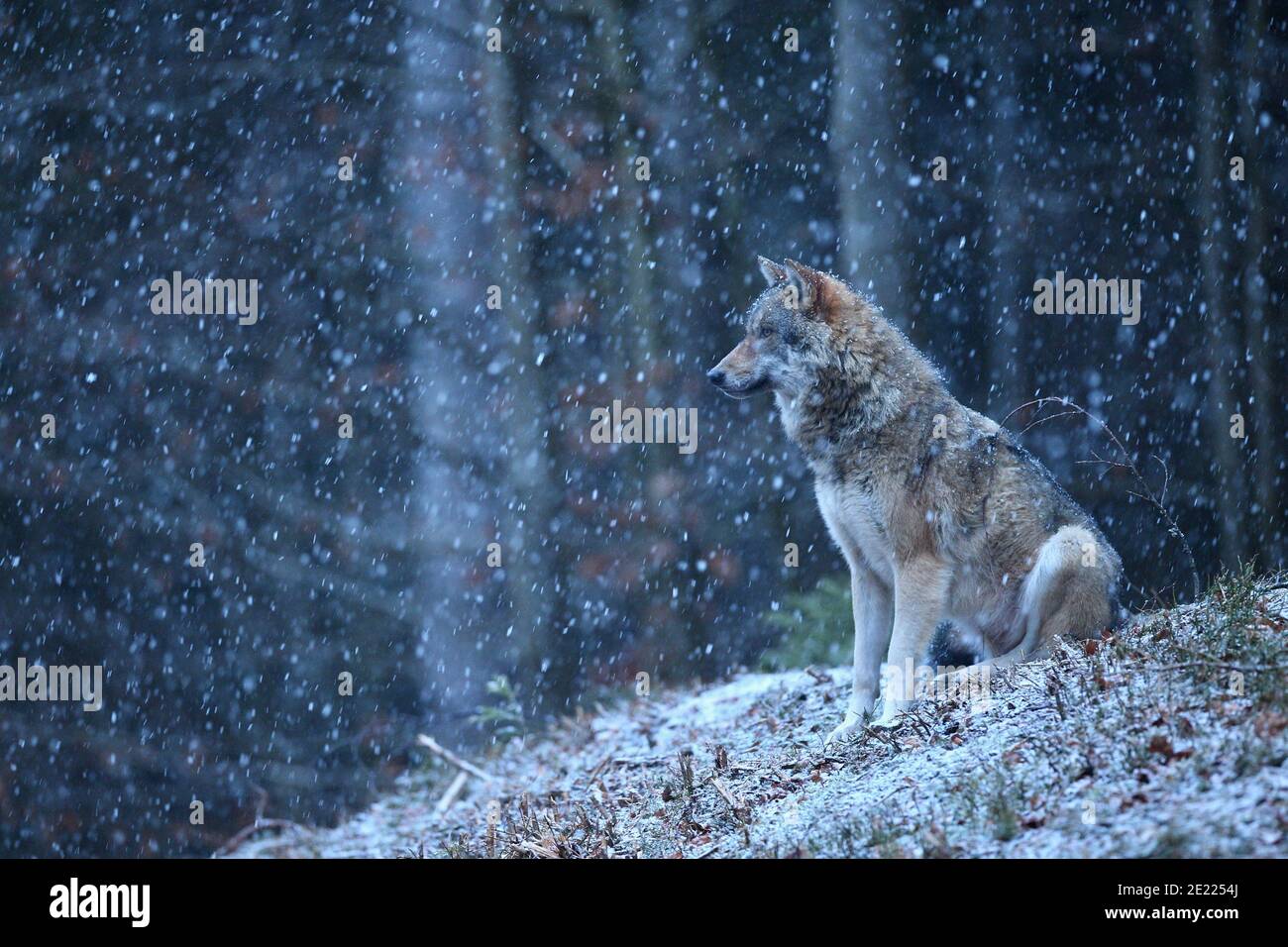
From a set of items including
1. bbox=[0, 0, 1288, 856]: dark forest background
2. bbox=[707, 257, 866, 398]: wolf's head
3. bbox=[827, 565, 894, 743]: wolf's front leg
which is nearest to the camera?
bbox=[827, 565, 894, 743]: wolf's front leg

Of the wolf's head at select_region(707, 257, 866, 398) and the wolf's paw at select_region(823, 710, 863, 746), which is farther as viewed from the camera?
the wolf's head at select_region(707, 257, 866, 398)

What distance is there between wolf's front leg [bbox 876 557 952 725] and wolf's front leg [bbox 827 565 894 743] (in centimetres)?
18

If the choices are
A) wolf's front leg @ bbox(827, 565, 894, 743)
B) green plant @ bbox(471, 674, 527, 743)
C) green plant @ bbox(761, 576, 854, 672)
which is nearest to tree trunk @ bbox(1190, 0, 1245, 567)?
green plant @ bbox(761, 576, 854, 672)

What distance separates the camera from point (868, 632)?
4832 mm

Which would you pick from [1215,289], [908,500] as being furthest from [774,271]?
[1215,289]

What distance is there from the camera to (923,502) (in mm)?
4574

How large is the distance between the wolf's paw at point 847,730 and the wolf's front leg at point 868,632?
0.17ft

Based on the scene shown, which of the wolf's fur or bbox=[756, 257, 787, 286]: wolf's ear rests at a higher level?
bbox=[756, 257, 787, 286]: wolf's ear

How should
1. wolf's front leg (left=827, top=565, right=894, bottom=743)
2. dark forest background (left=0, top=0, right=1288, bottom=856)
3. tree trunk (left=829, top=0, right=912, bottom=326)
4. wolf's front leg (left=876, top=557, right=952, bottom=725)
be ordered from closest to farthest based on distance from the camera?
wolf's front leg (left=876, top=557, right=952, bottom=725)
wolf's front leg (left=827, top=565, right=894, bottom=743)
tree trunk (left=829, top=0, right=912, bottom=326)
dark forest background (left=0, top=0, right=1288, bottom=856)

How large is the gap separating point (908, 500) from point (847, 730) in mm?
1035

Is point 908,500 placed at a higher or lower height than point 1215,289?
lower

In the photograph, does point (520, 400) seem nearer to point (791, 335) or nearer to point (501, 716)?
point (501, 716)

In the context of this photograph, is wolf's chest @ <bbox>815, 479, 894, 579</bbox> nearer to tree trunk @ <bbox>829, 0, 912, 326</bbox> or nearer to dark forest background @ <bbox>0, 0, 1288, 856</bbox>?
tree trunk @ <bbox>829, 0, 912, 326</bbox>

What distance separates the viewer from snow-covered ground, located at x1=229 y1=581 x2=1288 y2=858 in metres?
2.71
